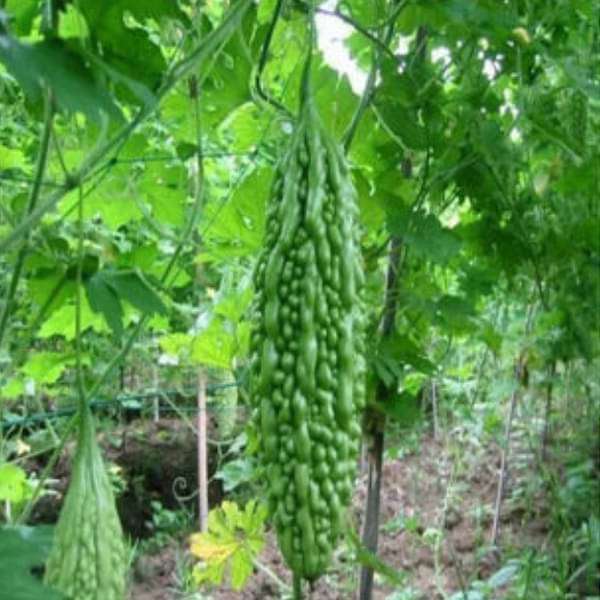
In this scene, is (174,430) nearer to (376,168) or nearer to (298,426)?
(376,168)

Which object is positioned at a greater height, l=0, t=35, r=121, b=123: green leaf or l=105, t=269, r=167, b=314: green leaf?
l=0, t=35, r=121, b=123: green leaf

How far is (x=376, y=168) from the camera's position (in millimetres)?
1834

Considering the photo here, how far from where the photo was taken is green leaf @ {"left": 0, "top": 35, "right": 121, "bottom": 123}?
705 mm

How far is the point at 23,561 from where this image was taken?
812 millimetres

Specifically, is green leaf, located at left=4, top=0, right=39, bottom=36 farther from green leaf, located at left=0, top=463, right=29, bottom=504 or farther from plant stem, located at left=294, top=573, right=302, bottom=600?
green leaf, located at left=0, top=463, right=29, bottom=504

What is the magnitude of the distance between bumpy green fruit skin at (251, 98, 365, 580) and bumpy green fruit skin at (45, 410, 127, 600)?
168mm

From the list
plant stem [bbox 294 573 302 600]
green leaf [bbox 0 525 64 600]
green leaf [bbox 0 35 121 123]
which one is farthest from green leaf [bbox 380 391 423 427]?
green leaf [bbox 0 35 121 123]

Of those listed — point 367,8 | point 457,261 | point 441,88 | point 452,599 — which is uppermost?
point 367,8

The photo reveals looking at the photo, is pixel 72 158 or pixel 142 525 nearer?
pixel 72 158

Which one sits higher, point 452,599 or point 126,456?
point 126,456

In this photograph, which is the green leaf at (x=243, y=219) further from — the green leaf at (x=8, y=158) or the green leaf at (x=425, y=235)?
the green leaf at (x=8, y=158)

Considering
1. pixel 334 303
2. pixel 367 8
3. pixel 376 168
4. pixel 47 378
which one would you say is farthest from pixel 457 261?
pixel 334 303

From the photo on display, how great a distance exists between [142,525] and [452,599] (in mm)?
1470

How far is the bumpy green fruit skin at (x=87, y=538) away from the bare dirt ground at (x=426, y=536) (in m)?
1.76
